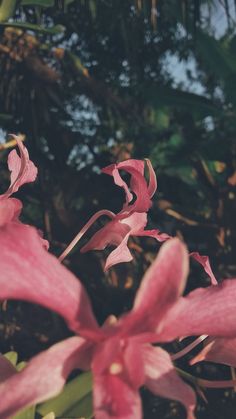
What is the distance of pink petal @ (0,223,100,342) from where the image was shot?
0.42 metres

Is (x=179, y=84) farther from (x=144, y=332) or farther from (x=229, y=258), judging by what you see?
(x=144, y=332)

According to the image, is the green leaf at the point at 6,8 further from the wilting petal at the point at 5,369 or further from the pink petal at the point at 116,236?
the wilting petal at the point at 5,369

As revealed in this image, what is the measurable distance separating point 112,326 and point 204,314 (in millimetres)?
77

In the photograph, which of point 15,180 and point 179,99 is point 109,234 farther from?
point 179,99

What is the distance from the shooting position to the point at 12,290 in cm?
42

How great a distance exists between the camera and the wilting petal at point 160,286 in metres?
0.42

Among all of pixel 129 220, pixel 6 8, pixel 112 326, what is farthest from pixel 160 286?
pixel 6 8

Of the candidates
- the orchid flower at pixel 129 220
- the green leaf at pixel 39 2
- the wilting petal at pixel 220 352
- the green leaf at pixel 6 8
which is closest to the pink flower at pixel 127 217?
the orchid flower at pixel 129 220

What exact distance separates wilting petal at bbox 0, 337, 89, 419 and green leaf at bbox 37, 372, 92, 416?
38cm

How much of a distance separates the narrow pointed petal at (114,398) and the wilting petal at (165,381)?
20 mm

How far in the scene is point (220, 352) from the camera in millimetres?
579

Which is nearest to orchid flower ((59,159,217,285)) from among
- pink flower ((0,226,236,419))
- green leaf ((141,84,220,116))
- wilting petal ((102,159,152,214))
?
wilting petal ((102,159,152,214))

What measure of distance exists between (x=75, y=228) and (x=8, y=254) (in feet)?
7.15

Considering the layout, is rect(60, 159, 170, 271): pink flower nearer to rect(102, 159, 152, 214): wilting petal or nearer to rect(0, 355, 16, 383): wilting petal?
rect(102, 159, 152, 214): wilting petal
